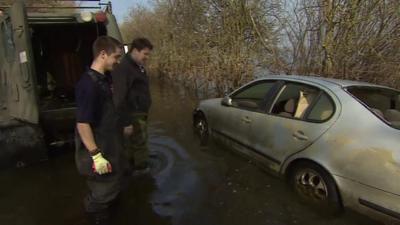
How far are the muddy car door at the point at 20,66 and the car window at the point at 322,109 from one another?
3.90 m

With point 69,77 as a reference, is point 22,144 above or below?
below

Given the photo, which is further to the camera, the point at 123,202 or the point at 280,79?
the point at 280,79

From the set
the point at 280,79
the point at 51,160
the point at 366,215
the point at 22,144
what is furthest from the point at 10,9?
the point at 366,215

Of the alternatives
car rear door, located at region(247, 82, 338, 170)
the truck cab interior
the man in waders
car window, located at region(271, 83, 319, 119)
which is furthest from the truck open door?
the man in waders

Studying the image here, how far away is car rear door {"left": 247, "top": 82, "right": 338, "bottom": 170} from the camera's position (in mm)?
5059

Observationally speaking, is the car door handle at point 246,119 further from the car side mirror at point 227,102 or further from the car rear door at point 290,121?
the car side mirror at point 227,102

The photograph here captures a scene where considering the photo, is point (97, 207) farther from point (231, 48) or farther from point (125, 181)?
point (231, 48)

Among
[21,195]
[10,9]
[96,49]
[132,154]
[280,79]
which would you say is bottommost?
[21,195]

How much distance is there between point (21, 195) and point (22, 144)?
1.13 m

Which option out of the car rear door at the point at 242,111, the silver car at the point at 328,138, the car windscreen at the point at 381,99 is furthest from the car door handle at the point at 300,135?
the car rear door at the point at 242,111

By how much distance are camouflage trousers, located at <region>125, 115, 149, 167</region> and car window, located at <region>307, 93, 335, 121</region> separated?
2.23 metres

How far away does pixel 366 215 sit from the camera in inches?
175

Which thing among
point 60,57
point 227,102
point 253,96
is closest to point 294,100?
point 253,96

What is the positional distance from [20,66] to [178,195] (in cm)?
302
